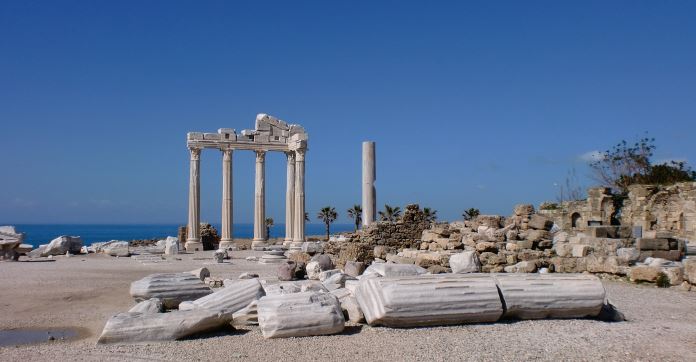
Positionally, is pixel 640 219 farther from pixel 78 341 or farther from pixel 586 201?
pixel 78 341

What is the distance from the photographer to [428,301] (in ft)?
26.6

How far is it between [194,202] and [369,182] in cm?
1100

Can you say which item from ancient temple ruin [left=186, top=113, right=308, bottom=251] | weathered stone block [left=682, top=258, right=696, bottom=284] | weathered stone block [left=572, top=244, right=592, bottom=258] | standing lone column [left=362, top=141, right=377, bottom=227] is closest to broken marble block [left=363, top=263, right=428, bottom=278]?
weathered stone block [left=572, top=244, right=592, bottom=258]

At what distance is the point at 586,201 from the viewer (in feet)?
82.9

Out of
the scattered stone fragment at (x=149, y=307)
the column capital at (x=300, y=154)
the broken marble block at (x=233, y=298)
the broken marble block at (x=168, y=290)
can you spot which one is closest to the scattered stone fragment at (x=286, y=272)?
the broken marble block at (x=168, y=290)

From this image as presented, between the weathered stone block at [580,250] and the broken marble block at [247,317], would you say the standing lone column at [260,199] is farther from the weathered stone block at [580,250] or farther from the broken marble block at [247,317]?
the broken marble block at [247,317]

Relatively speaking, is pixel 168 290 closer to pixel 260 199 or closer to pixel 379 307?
pixel 379 307

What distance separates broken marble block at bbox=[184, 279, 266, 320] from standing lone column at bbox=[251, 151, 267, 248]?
24.5 metres

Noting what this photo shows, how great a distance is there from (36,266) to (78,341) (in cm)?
1441

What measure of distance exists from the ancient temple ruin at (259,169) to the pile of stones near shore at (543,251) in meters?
15.0

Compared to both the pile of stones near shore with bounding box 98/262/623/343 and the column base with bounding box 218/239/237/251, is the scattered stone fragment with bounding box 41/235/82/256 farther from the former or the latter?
the pile of stones near shore with bounding box 98/262/623/343

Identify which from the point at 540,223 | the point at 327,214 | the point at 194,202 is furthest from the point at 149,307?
the point at 327,214

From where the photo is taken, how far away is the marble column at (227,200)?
109 feet

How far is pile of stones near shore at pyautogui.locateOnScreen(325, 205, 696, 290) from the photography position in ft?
45.6
